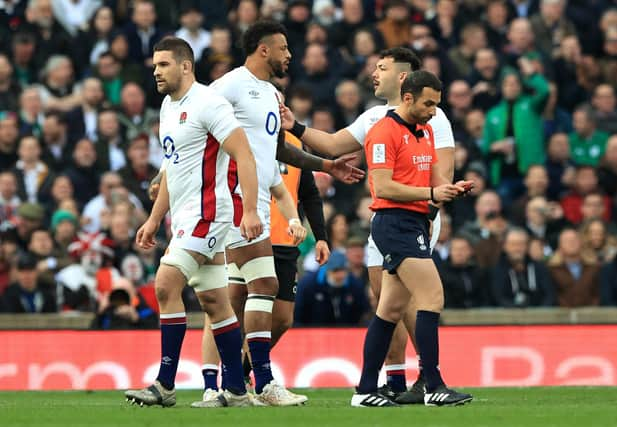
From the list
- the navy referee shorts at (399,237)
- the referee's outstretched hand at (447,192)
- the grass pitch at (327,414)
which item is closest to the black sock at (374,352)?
the grass pitch at (327,414)

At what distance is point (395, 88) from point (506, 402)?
2.47 m

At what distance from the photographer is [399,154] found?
1045 cm

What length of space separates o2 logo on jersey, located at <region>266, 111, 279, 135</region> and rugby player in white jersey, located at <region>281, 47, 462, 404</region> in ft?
1.63

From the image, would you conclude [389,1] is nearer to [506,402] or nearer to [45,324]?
[45,324]

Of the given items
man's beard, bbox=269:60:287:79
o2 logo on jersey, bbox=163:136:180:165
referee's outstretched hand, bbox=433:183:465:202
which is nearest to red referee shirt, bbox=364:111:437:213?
referee's outstretched hand, bbox=433:183:465:202

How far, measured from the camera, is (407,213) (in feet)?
34.3

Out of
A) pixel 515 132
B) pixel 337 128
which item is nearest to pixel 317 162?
pixel 337 128

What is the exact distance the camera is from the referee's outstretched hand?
33.0 feet

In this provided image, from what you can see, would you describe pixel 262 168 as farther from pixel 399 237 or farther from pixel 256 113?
pixel 399 237

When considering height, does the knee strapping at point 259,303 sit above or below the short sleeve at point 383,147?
below

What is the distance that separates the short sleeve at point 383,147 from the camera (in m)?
10.4

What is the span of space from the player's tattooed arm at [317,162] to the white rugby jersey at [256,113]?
0.26 m

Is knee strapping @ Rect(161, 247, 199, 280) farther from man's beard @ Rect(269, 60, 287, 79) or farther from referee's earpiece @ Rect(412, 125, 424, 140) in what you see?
referee's earpiece @ Rect(412, 125, 424, 140)

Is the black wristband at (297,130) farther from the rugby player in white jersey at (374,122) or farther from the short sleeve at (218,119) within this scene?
the short sleeve at (218,119)
